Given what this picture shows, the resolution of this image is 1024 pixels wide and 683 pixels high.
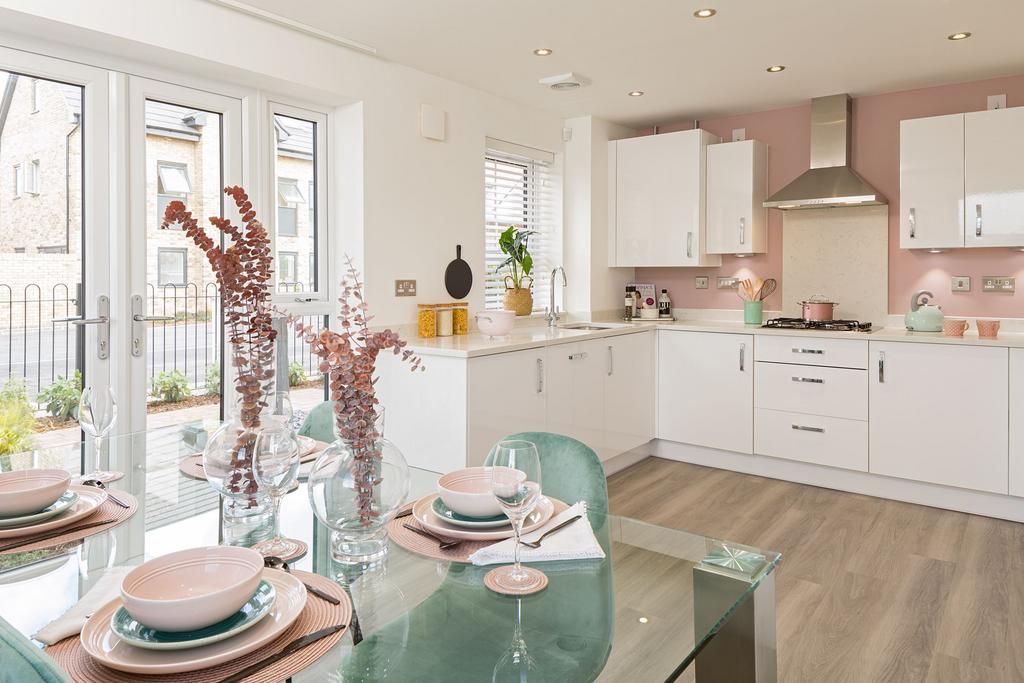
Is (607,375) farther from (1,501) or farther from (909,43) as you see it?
(1,501)

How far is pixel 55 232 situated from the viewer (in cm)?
262

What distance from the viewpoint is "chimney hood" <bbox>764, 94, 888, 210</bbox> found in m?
4.19

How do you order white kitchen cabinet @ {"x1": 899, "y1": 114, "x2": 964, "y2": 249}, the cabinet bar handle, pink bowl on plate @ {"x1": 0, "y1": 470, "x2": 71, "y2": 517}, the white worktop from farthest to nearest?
the cabinet bar handle < white kitchen cabinet @ {"x1": 899, "y1": 114, "x2": 964, "y2": 249} < the white worktop < pink bowl on plate @ {"x1": 0, "y1": 470, "x2": 71, "y2": 517}

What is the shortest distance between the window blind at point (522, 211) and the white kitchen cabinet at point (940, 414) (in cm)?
217

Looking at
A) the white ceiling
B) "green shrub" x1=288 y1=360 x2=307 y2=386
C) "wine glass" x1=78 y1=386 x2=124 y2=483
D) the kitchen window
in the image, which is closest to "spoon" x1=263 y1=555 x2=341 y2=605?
"wine glass" x1=78 y1=386 x2=124 y2=483

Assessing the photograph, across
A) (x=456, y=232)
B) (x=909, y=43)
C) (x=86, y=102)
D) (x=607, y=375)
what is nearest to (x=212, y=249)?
(x=86, y=102)

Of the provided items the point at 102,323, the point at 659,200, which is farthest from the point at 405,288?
the point at 659,200

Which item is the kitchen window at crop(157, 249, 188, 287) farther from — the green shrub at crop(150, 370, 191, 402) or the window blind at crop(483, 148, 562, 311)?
the window blind at crop(483, 148, 562, 311)

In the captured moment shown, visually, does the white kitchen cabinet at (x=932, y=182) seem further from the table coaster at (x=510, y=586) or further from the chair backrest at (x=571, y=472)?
the table coaster at (x=510, y=586)

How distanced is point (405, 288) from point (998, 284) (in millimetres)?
3366

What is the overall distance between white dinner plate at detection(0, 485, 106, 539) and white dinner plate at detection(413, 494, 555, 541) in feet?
2.10

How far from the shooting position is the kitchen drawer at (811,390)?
3902 millimetres

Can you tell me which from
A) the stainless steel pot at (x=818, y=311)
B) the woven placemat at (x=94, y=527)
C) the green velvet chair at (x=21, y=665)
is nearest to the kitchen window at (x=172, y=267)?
the woven placemat at (x=94, y=527)

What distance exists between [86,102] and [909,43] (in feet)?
12.0
